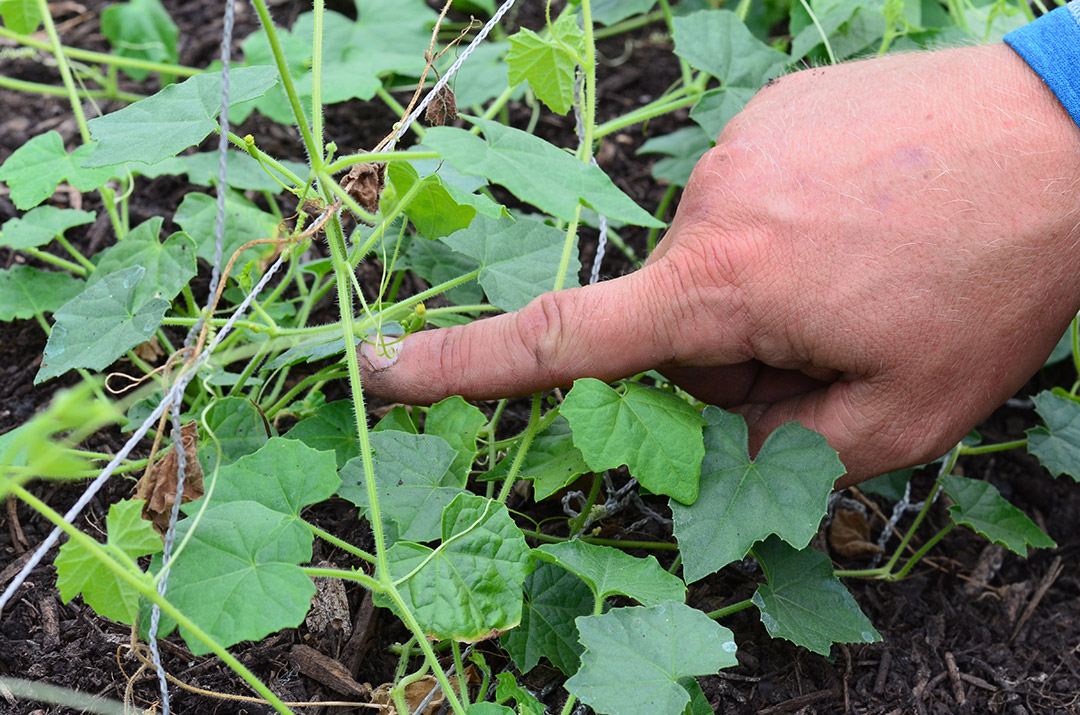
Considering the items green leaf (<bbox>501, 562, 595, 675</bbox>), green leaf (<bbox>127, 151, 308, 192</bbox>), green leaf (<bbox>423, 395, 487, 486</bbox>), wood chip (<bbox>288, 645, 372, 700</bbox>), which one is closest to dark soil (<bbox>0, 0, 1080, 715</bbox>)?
wood chip (<bbox>288, 645, 372, 700</bbox>)

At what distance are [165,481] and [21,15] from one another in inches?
57.0

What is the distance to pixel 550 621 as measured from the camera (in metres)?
1.54

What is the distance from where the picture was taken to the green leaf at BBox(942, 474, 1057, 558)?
5.97ft

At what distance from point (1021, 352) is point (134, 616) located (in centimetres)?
144

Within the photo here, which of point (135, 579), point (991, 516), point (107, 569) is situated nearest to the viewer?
point (135, 579)

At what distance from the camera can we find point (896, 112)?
5.20 feet

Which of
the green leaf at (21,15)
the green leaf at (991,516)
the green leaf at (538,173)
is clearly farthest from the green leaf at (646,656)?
the green leaf at (21,15)

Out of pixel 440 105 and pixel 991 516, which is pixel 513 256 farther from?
pixel 991 516

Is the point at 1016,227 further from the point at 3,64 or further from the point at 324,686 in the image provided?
the point at 3,64

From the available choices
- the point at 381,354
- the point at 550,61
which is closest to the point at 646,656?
the point at 381,354

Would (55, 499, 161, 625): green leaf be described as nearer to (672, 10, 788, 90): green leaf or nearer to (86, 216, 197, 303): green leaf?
(86, 216, 197, 303): green leaf

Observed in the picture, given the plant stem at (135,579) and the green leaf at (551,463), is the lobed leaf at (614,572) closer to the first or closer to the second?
the green leaf at (551,463)

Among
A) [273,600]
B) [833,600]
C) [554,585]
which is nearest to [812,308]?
[833,600]

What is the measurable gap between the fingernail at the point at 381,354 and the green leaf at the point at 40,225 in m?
0.81
